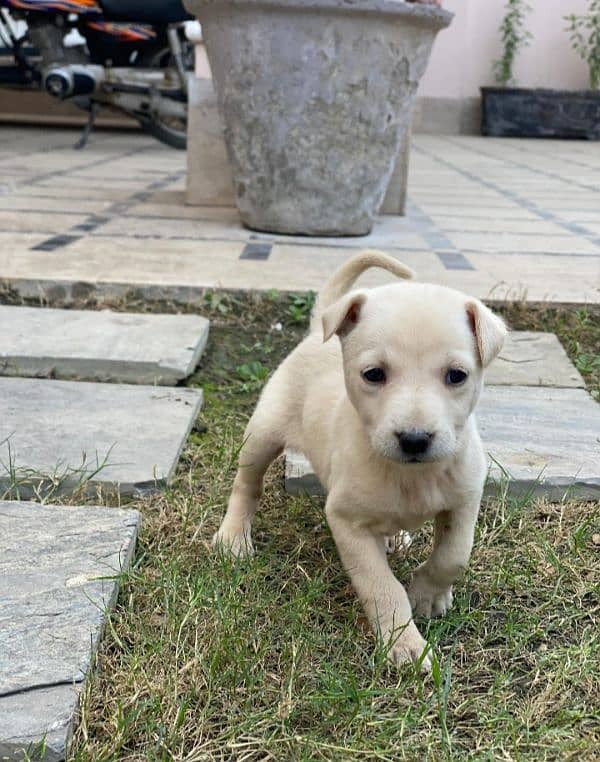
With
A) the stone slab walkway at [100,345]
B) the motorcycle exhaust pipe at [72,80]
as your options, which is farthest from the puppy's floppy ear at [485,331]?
the motorcycle exhaust pipe at [72,80]

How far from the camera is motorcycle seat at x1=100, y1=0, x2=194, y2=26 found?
27.6 ft

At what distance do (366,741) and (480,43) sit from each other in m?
12.2

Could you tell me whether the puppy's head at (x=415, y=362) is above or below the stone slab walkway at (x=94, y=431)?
above

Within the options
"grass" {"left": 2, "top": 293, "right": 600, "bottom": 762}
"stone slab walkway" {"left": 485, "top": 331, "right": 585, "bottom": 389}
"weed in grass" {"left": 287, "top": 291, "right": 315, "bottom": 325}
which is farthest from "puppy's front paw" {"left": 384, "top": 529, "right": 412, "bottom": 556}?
"weed in grass" {"left": 287, "top": 291, "right": 315, "bottom": 325}

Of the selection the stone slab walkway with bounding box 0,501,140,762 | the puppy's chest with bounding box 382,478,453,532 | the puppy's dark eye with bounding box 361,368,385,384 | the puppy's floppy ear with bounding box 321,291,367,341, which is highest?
the puppy's floppy ear with bounding box 321,291,367,341

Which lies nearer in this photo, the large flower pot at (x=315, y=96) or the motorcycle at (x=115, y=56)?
the large flower pot at (x=315, y=96)

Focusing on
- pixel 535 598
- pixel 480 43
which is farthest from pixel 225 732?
pixel 480 43

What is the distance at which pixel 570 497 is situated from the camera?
219 centimetres

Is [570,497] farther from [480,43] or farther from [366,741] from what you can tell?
[480,43]

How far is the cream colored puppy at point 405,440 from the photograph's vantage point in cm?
157

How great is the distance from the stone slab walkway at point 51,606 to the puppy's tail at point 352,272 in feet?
2.20

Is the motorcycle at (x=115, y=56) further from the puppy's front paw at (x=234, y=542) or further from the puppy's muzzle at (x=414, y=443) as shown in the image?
the puppy's muzzle at (x=414, y=443)

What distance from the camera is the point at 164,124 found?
358 inches

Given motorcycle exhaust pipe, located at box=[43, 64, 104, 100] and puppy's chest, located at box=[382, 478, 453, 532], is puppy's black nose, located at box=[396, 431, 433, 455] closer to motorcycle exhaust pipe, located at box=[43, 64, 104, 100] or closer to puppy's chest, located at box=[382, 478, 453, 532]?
puppy's chest, located at box=[382, 478, 453, 532]
